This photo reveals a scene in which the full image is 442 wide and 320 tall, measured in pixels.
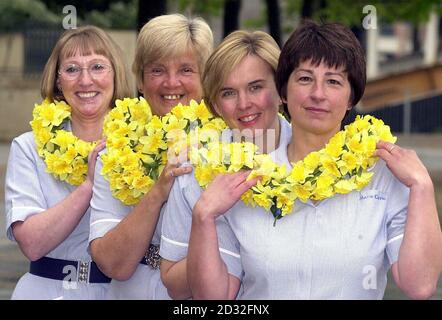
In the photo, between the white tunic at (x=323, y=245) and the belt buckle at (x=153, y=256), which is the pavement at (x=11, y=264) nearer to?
the belt buckle at (x=153, y=256)

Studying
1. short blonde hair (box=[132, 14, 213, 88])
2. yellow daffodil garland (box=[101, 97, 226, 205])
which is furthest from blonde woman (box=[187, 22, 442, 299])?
short blonde hair (box=[132, 14, 213, 88])

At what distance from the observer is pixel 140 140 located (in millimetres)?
5094

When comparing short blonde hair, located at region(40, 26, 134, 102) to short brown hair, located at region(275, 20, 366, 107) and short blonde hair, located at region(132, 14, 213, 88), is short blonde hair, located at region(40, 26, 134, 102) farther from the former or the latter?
short brown hair, located at region(275, 20, 366, 107)

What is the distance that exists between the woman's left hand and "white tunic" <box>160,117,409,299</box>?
0.08 meters

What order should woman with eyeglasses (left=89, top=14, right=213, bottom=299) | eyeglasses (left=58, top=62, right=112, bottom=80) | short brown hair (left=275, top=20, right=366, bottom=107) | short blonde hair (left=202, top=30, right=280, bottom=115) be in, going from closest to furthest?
short brown hair (left=275, top=20, right=366, bottom=107), short blonde hair (left=202, top=30, right=280, bottom=115), woman with eyeglasses (left=89, top=14, right=213, bottom=299), eyeglasses (left=58, top=62, right=112, bottom=80)

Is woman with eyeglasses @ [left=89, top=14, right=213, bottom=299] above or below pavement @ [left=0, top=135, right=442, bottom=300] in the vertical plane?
above

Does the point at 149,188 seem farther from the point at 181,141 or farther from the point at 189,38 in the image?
the point at 189,38

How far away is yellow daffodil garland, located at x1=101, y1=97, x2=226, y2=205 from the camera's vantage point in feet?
16.1

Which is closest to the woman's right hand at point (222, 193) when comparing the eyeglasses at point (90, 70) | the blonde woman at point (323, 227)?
the blonde woman at point (323, 227)

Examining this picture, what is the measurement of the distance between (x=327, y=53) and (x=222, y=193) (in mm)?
605

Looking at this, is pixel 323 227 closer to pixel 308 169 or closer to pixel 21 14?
pixel 308 169

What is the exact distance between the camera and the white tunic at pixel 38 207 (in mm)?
5117

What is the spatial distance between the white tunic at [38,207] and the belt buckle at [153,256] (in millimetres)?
318

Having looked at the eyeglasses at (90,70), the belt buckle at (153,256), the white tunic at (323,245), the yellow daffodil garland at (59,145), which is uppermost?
the eyeglasses at (90,70)
